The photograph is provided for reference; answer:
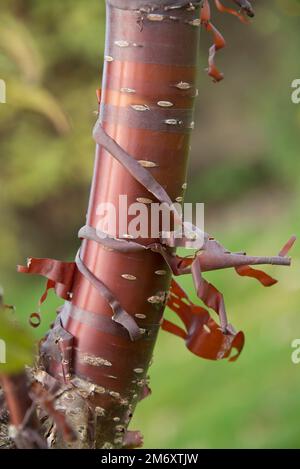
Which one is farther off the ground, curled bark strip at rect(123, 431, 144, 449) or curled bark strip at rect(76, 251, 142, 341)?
curled bark strip at rect(76, 251, 142, 341)

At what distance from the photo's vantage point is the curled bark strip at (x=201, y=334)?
0.52m

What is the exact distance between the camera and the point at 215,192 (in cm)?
369

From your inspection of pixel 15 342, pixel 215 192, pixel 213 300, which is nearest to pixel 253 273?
pixel 213 300

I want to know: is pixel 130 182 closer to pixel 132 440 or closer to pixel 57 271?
pixel 57 271

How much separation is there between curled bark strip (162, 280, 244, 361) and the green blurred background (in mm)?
1373

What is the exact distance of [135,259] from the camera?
449 millimetres

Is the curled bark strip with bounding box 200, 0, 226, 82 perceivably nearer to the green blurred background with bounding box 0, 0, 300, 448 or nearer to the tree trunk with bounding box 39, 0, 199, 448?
the tree trunk with bounding box 39, 0, 199, 448

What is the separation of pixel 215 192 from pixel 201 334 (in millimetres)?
3185

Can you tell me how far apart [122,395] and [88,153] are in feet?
9.22

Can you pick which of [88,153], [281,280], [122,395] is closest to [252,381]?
[281,280]

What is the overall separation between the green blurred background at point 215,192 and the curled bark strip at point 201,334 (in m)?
1.37

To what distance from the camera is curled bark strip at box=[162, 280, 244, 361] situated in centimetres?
52

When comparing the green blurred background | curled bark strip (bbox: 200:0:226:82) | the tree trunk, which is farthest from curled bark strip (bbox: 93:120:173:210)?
the green blurred background
